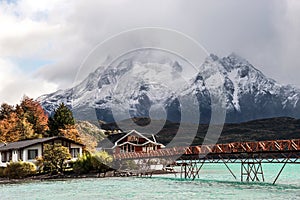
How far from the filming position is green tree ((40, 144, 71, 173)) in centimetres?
6212

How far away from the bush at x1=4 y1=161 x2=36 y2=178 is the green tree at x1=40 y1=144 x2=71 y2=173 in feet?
6.07

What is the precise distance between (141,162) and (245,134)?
133568mm

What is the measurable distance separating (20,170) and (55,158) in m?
4.48

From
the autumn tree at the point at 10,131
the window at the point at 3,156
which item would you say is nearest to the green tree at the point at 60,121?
the autumn tree at the point at 10,131

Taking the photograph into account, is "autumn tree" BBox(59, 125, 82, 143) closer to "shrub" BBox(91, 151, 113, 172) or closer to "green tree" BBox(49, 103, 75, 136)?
"green tree" BBox(49, 103, 75, 136)

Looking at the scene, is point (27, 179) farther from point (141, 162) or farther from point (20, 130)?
point (20, 130)

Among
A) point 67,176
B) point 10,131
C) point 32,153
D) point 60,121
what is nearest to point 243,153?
point 67,176

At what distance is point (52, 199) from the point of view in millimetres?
35250

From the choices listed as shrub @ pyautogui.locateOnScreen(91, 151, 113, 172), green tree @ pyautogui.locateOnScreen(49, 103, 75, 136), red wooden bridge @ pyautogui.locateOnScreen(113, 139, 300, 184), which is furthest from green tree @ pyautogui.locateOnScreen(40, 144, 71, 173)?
green tree @ pyautogui.locateOnScreen(49, 103, 75, 136)

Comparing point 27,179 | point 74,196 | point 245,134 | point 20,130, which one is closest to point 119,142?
point 20,130

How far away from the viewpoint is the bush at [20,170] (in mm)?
60219

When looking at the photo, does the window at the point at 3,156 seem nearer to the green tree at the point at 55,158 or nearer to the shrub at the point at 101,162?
the green tree at the point at 55,158

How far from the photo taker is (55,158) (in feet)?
204

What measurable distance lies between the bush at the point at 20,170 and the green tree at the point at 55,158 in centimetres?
185
